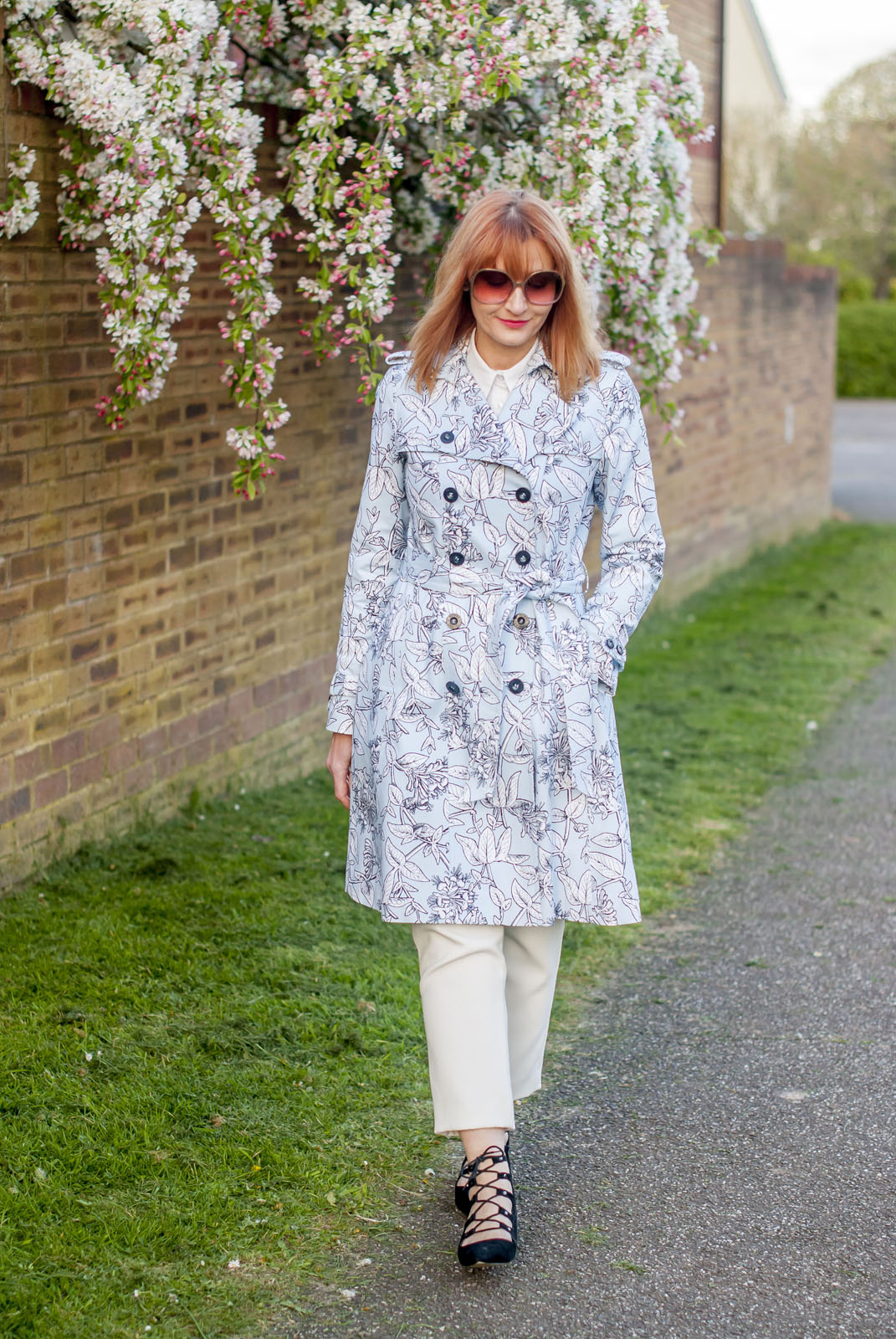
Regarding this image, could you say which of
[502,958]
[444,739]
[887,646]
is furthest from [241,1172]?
[887,646]

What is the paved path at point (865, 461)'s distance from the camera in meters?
17.0

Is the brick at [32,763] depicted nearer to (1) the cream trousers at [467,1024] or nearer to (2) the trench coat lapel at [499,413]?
(1) the cream trousers at [467,1024]

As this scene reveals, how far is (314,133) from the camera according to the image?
4.62 metres

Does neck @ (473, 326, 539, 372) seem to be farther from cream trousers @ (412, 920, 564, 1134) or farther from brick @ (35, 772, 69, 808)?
brick @ (35, 772, 69, 808)

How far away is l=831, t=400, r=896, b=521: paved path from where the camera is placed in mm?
16969

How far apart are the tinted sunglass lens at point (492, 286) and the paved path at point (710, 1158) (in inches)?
70.0

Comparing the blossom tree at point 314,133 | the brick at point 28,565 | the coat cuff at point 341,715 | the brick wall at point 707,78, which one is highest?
the brick wall at point 707,78

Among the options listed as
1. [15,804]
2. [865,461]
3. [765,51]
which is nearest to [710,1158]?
[15,804]

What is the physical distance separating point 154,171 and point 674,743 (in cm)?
373

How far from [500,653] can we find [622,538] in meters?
0.35

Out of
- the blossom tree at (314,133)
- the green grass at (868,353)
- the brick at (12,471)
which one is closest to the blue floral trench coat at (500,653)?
the blossom tree at (314,133)

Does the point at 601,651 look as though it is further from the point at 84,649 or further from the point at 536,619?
the point at 84,649

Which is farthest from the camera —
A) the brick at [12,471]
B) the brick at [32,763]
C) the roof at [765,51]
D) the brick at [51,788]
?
the roof at [765,51]

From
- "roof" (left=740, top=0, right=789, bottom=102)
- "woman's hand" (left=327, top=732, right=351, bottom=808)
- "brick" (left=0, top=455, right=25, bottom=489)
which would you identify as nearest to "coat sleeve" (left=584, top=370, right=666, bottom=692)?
"woman's hand" (left=327, top=732, right=351, bottom=808)
